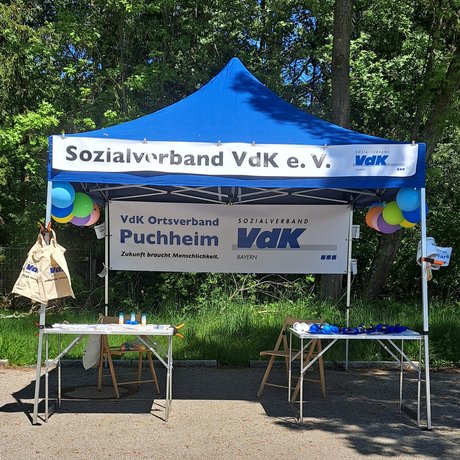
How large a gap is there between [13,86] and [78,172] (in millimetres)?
11131

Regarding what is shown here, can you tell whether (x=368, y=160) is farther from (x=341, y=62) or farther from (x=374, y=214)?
(x=341, y=62)

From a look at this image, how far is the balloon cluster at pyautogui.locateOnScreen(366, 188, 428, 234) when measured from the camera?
6.32 meters

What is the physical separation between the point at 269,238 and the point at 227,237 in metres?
0.61

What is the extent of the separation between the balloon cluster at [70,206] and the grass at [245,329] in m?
2.76

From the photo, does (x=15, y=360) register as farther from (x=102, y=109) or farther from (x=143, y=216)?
(x=102, y=109)

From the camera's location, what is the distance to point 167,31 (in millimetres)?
16578

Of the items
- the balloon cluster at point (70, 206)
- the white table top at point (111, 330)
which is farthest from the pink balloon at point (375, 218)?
the balloon cluster at point (70, 206)

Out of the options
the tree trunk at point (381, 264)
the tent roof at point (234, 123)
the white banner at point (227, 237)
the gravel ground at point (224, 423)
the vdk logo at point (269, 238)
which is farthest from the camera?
the tree trunk at point (381, 264)

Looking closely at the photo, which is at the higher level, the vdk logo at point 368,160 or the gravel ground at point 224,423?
the vdk logo at point 368,160

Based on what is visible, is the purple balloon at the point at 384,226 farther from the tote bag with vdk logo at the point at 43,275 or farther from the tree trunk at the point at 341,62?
the tree trunk at the point at 341,62

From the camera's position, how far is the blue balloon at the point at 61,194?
6.16m

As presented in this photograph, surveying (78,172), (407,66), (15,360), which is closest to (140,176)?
(78,172)

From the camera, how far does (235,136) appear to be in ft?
20.2

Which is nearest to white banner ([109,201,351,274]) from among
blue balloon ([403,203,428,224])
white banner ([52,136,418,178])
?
blue balloon ([403,203,428,224])
